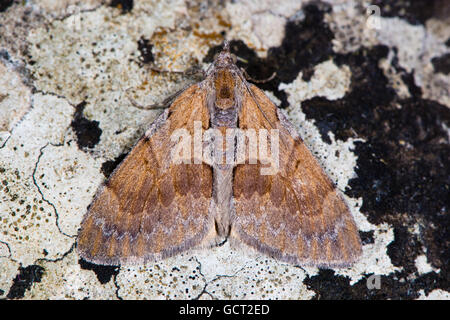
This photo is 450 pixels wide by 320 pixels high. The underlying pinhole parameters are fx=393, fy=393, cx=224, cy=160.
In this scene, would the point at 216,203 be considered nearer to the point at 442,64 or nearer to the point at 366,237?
the point at 366,237

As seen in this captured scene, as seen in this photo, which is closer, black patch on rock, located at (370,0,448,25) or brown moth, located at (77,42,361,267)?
brown moth, located at (77,42,361,267)

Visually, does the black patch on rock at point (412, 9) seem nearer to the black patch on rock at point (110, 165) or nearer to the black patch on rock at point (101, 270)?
the black patch on rock at point (110, 165)

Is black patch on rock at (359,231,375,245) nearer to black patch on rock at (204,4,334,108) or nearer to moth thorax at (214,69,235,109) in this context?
black patch on rock at (204,4,334,108)

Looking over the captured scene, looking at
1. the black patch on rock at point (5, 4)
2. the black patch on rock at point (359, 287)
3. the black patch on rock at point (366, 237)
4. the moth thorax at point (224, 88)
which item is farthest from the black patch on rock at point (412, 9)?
the black patch on rock at point (5, 4)

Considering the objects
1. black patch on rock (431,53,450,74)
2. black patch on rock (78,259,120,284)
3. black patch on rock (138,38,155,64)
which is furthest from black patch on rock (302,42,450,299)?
black patch on rock (78,259,120,284)

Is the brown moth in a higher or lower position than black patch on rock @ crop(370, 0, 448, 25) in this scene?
lower

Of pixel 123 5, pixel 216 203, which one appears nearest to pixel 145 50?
pixel 123 5
